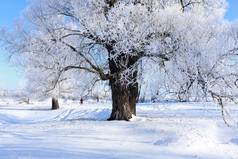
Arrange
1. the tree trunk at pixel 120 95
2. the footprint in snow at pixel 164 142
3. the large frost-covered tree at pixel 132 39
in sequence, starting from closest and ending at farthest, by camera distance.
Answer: the footprint in snow at pixel 164 142, the large frost-covered tree at pixel 132 39, the tree trunk at pixel 120 95

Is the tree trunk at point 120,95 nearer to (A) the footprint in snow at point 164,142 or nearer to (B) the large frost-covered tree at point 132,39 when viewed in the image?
(B) the large frost-covered tree at point 132,39

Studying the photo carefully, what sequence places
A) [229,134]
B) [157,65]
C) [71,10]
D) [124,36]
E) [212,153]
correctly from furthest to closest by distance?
[71,10]
[157,65]
[229,134]
[124,36]
[212,153]

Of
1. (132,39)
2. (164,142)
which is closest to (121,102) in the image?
(132,39)

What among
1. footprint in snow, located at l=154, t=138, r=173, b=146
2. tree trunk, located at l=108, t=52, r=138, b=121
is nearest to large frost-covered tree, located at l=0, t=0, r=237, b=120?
tree trunk, located at l=108, t=52, r=138, b=121

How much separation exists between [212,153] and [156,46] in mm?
3899

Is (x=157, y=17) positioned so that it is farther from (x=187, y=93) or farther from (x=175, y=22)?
(x=187, y=93)

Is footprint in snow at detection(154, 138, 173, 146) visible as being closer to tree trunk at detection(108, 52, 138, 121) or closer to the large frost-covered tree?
the large frost-covered tree

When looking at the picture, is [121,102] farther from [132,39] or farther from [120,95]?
[132,39]

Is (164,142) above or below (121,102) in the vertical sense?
below

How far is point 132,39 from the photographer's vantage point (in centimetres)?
641

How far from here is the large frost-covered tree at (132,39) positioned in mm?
5430

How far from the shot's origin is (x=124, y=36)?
6516 mm

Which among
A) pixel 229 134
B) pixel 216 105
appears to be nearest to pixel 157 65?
pixel 216 105

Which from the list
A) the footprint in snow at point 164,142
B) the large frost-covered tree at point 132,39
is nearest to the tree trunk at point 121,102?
the large frost-covered tree at point 132,39
